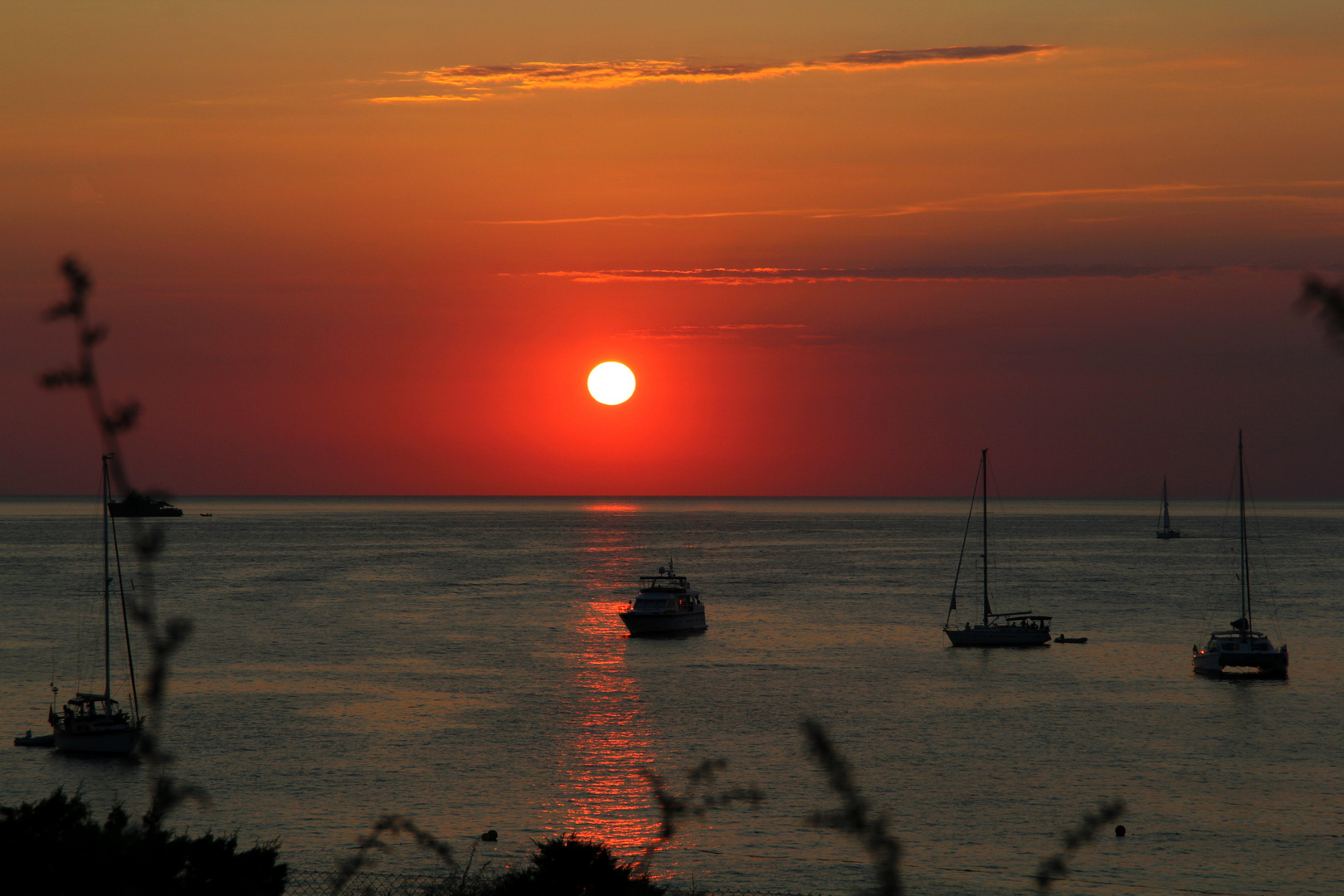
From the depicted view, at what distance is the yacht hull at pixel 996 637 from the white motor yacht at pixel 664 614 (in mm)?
22912

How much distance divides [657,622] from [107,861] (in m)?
89.3

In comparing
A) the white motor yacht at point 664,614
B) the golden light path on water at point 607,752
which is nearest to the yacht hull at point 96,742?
the golden light path on water at point 607,752

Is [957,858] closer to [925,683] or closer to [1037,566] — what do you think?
[925,683]

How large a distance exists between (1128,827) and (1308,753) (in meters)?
19.4

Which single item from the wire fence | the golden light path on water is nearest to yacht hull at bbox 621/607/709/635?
the golden light path on water

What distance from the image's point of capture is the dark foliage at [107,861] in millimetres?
16562

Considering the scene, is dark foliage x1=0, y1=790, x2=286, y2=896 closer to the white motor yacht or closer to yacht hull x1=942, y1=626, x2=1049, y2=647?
yacht hull x1=942, y1=626, x2=1049, y2=647

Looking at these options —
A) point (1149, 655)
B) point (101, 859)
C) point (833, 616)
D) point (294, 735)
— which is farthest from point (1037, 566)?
point (101, 859)

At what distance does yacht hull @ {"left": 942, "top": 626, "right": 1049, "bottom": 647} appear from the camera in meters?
97.0

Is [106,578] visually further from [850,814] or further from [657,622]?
[657,622]

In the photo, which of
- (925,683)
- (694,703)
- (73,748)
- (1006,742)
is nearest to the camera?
(73,748)

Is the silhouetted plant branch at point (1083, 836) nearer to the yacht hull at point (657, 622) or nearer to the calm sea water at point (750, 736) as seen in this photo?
the calm sea water at point (750, 736)

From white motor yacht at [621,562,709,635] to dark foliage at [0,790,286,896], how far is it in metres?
86.8

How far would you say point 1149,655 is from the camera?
9331 centimetres
